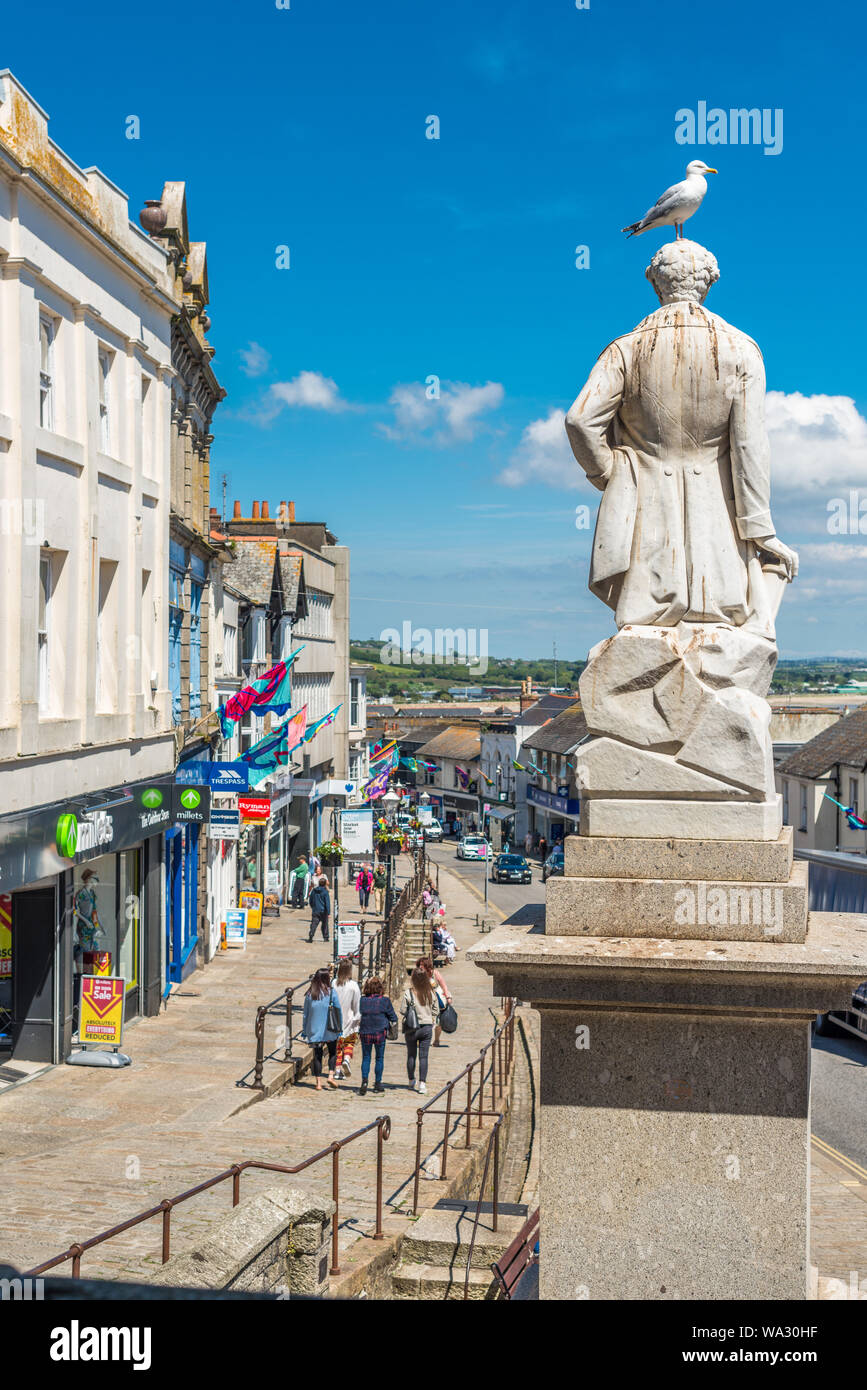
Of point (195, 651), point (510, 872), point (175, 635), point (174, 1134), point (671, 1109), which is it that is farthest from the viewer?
point (510, 872)

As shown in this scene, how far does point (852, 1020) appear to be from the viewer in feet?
81.0

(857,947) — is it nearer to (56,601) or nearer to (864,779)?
(56,601)

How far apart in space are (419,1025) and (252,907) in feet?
55.9

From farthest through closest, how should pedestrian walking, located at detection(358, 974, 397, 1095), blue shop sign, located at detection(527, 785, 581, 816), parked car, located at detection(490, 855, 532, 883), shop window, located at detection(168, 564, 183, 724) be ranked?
blue shop sign, located at detection(527, 785, 581, 816) < parked car, located at detection(490, 855, 532, 883) < shop window, located at detection(168, 564, 183, 724) < pedestrian walking, located at detection(358, 974, 397, 1095)

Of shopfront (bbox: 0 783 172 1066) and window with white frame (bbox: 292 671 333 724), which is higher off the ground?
window with white frame (bbox: 292 671 333 724)

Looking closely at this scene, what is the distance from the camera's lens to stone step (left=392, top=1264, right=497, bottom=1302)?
8.29 metres

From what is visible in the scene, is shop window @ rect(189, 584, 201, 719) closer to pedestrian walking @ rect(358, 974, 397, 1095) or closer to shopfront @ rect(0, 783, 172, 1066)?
shopfront @ rect(0, 783, 172, 1066)

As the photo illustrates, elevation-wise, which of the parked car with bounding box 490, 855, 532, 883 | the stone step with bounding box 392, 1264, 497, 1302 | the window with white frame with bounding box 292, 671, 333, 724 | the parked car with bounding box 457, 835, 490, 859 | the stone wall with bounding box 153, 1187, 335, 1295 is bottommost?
the parked car with bounding box 457, 835, 490, 859

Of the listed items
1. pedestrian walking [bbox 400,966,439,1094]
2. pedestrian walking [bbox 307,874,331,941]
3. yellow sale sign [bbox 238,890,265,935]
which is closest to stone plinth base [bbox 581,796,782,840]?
pedestrian walking [bbox 400,966,439,1094]

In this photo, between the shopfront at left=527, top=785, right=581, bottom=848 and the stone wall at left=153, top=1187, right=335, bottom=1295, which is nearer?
the stone wall at left=153, top=1187, right=335, bottom=1295

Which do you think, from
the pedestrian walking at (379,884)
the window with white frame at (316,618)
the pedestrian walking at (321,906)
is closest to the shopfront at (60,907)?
the pedestrian walking at (321,906)

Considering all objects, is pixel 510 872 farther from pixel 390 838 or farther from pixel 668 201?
pixel 668 201

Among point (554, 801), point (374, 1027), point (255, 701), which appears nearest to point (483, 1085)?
point (374, 1027)

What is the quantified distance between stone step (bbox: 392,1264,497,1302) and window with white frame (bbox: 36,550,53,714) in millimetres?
10623
